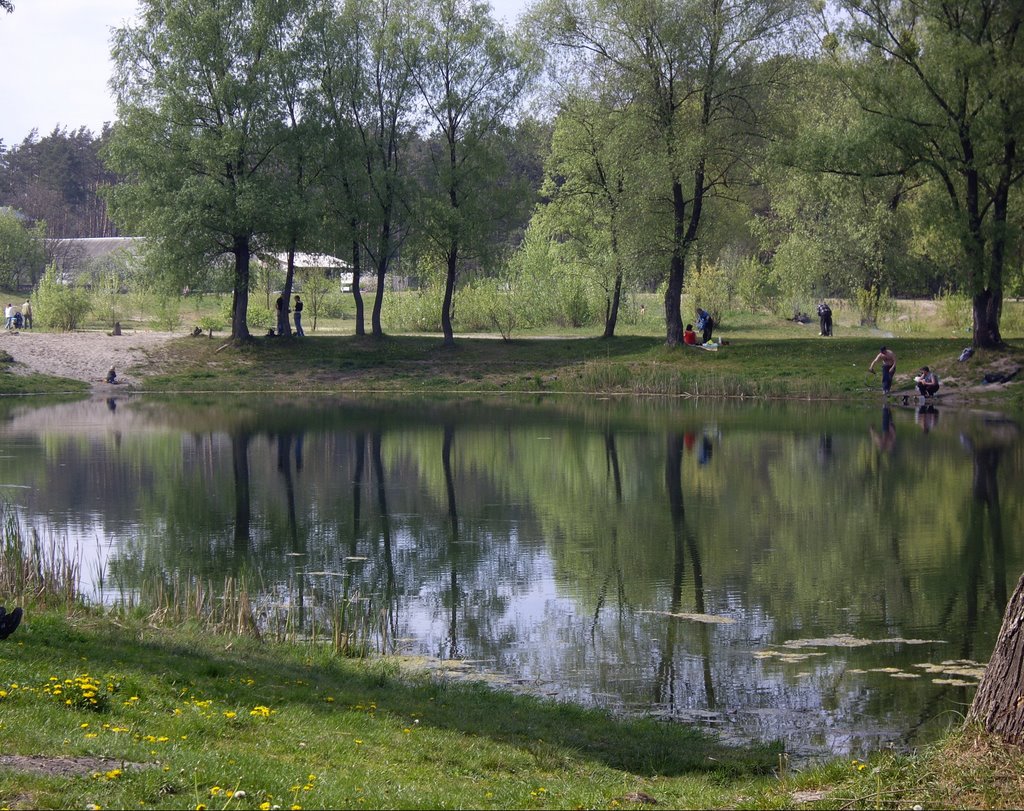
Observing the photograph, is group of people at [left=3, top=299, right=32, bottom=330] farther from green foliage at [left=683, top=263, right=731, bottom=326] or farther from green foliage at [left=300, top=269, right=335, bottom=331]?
green foliage at [left=683, top=263, right=731, bottom=326]

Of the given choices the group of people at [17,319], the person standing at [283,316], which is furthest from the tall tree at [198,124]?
the group of people at [17,319]

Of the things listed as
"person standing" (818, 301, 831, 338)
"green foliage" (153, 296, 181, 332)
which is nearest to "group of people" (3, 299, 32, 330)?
"green foliage" (153, 296, 181, 332)

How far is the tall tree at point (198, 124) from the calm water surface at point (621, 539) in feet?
38.8

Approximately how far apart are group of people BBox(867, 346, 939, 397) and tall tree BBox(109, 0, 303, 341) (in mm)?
23277

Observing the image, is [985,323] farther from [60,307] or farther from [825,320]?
[60,307]

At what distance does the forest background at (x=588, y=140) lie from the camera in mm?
41719

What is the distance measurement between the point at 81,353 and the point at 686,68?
Answer: 27.1 metres

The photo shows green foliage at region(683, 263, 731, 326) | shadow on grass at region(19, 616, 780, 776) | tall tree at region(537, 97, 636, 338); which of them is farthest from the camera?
green foliage at region(683, 263, 731, 326)

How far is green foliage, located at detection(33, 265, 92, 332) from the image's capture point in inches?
2269

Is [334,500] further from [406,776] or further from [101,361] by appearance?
[101,361]

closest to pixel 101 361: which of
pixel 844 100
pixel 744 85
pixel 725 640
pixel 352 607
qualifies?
pixel 744 85

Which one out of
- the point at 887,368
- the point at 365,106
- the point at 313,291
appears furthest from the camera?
the point at 313,291

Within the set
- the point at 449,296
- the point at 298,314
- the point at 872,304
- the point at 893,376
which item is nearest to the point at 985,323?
the point at 893,376

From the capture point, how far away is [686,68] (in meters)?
46.5
